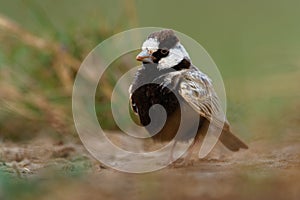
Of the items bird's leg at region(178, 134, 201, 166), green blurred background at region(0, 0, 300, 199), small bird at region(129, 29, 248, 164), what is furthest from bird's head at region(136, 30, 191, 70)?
green blurred background at region(0, 0, 300, 199)

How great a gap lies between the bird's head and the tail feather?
263mm

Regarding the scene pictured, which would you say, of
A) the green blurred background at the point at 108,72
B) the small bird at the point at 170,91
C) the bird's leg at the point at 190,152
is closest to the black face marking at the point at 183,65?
the small bird at the point at 170,91

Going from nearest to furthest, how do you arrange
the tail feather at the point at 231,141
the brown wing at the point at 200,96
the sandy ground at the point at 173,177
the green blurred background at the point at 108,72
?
the sandy ground at the point at 173,177
the brown wing at the point at 200,96
the tail feather at the point at 231,141
the green blurred background at the point at 108,72

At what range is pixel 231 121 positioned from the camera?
321 cm

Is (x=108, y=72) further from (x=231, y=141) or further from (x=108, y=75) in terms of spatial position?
(x=231, y=141)

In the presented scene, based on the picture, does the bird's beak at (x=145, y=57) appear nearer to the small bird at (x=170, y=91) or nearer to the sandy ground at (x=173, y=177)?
the small bird at (x=170, y=91)

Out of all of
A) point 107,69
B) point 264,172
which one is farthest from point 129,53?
point 264,172

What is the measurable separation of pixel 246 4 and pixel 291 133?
8.61 ft

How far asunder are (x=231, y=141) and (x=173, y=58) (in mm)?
360

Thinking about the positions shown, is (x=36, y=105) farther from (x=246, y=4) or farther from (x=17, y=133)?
(x=246, y=4)

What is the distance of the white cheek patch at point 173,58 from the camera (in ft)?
8.88

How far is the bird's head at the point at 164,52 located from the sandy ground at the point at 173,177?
→ 0.31 metres

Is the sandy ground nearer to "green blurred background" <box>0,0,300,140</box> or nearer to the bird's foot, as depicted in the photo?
the bird's foot

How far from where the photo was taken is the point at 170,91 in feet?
8.77
